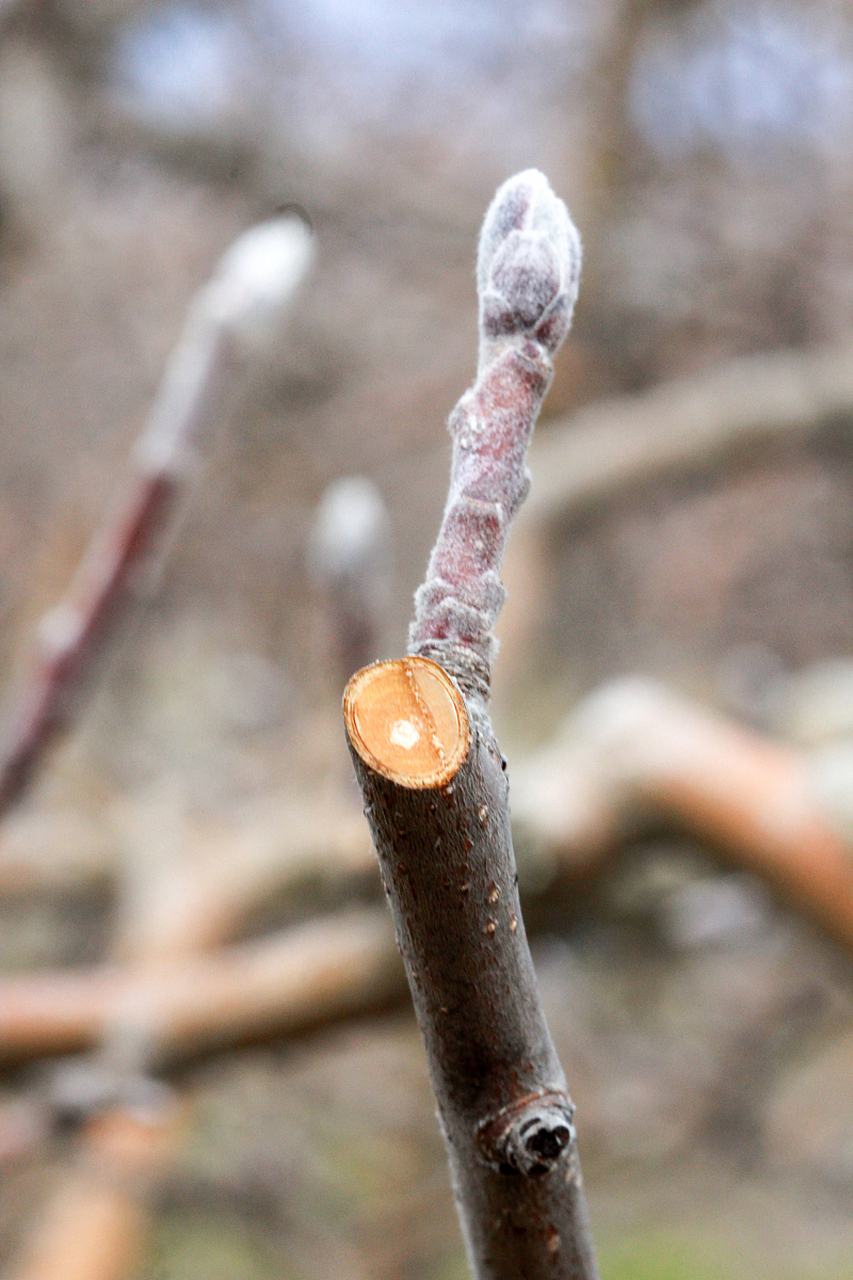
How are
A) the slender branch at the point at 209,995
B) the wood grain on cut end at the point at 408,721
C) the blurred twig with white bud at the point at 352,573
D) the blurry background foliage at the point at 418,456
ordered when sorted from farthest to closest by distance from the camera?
the blurry background foliage at the point at 418,456
the slender branch at the point at 209,995
the blurred twig with white bud at the point at 352,573
the wood grain on cut end at the point at 408,721

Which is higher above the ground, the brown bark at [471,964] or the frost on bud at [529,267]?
the frost on bud at [529,267]

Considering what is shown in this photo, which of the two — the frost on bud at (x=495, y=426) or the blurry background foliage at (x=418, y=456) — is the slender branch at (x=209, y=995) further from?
the frost on bud at (x=495, y=426)

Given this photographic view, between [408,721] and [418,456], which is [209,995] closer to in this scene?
[408,721]

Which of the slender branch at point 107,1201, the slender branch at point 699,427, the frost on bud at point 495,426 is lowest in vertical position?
the frost on bud at point 495,426

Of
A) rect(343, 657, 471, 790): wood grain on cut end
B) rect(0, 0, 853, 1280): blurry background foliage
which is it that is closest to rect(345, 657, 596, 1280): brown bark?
rect(343, 657, 471, 790): wood grain on cut end

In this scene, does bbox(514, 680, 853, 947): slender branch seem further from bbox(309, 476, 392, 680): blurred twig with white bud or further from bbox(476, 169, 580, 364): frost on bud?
bbox(476, 169, 580, 364): frost on bud

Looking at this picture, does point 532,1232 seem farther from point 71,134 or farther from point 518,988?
point 71,134

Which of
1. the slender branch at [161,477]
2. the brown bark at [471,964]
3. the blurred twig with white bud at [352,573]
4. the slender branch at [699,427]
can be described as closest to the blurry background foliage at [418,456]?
the slender branch at [699,427]

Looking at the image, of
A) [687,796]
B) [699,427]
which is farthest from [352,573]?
[699,427]
